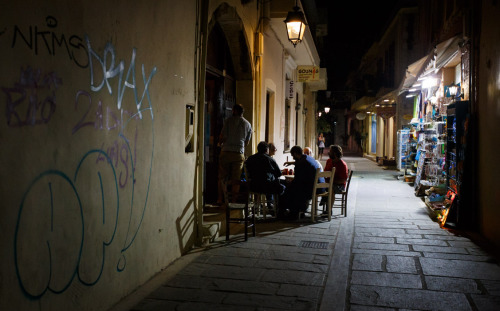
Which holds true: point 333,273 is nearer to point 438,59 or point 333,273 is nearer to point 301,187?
point 301,187

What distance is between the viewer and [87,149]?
360 cm

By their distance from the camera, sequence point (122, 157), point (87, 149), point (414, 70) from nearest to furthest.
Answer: point (87, 149) < point (122, 157) < point (414, 70)

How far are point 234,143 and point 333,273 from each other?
3.48 m

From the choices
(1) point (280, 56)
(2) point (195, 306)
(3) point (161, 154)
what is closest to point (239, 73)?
(1) point (280, 56)

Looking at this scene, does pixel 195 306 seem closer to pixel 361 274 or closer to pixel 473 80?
pixel 361 274

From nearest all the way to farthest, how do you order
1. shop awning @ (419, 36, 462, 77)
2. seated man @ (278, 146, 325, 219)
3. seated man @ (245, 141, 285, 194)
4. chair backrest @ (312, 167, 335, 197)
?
seated man @ (245, 141, 285, 194)
chair backrest @ (312, 167, 335, 197)
seated man @ (278, 146, 325, 219)
shop awning @ (419, 36, 462, 77)

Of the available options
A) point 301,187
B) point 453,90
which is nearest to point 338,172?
point 301,187

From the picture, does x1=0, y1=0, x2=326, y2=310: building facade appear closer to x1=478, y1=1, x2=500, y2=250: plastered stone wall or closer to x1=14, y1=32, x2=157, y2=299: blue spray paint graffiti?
x1=14, y1=32, x2=157, y2=299: blue spray paint graffiti

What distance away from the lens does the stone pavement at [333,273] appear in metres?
4.26

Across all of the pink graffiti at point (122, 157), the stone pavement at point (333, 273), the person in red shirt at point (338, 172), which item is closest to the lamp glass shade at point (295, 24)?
the person in red shirt at point (338, 172)

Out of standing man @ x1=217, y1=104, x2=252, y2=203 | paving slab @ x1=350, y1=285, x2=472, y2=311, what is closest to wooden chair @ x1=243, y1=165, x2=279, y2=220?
standing man @ x1=217, y1=104, x2=252, y2=203

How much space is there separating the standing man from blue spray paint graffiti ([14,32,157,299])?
10.6ft

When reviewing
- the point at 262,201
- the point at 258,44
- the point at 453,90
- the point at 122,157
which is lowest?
A: the point at 262,201

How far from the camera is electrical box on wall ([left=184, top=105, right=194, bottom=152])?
597cm
